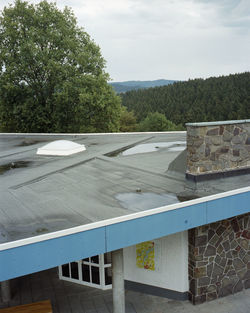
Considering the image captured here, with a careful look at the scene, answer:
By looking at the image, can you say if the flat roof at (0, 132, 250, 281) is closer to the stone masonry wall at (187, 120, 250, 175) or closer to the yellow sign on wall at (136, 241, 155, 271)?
the stone masonry wall at (187, 120, 250, 175)

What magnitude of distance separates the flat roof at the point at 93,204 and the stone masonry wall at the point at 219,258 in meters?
1.25

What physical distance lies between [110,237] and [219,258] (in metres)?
4.17

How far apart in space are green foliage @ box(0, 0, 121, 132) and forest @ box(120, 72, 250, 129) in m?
50.5

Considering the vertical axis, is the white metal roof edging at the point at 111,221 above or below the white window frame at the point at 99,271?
above

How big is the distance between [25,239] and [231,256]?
6118 millimetres

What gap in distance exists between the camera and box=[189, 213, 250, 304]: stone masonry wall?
345 inches

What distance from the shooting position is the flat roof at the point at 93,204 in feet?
18.6

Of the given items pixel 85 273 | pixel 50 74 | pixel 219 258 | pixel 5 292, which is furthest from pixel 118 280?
pixel 50 74

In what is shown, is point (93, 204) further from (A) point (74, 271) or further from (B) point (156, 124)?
(B) point (156, 124)

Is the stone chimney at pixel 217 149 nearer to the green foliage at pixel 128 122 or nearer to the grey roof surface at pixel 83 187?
the grey roof surface at pixel 83 187

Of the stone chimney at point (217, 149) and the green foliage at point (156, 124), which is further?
the green foliage at point (156, 124)

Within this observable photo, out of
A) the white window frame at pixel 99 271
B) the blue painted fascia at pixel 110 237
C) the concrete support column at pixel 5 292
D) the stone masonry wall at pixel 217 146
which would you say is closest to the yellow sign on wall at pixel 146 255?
the white window frame at pixel 99 271

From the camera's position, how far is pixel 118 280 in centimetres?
751

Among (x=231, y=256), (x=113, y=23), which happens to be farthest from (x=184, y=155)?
(x=113, y=23)
